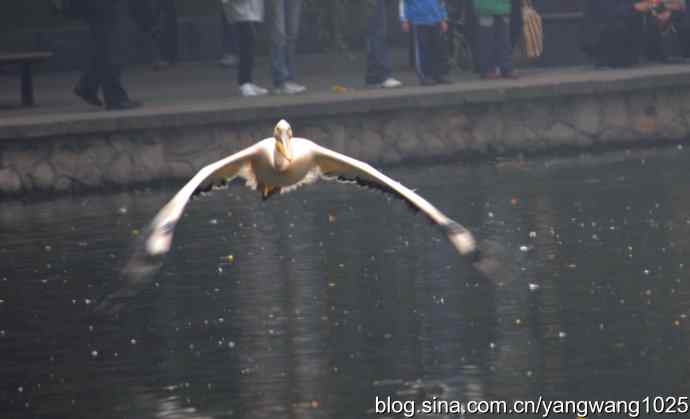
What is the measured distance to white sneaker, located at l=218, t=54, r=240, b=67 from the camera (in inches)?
952

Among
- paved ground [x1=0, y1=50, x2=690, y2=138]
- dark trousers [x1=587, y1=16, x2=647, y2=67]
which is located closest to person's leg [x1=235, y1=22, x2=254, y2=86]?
paved ground [x1=0, y1=50, x2=690, y2=138]

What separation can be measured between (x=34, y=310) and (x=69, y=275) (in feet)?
3.91

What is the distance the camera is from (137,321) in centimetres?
1141

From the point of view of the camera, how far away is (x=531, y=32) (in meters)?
21.3

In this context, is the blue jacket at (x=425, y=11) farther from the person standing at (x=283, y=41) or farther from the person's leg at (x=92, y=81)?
the person's leg at (x=92, y=81)

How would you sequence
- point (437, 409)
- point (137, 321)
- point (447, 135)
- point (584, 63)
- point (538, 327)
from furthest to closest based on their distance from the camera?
point (584, 63), point (447, 135), point (137, 321), point (538, 327), point (437, 409)

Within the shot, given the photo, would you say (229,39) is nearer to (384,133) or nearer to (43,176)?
(384,133)

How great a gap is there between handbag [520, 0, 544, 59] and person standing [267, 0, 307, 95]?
8.98ft

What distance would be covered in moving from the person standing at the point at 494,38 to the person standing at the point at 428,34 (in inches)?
24.1

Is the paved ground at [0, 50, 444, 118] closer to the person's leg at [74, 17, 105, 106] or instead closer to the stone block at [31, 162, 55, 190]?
the person's leg at [74, 17, 105, 106]

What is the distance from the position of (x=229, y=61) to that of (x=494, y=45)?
16.1 feet

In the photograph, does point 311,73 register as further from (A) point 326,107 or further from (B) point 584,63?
(A) point 326,107

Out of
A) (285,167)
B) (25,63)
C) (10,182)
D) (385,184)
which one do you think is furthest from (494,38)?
(385,184)

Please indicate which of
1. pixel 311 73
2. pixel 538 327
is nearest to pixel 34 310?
pixel 538 327
